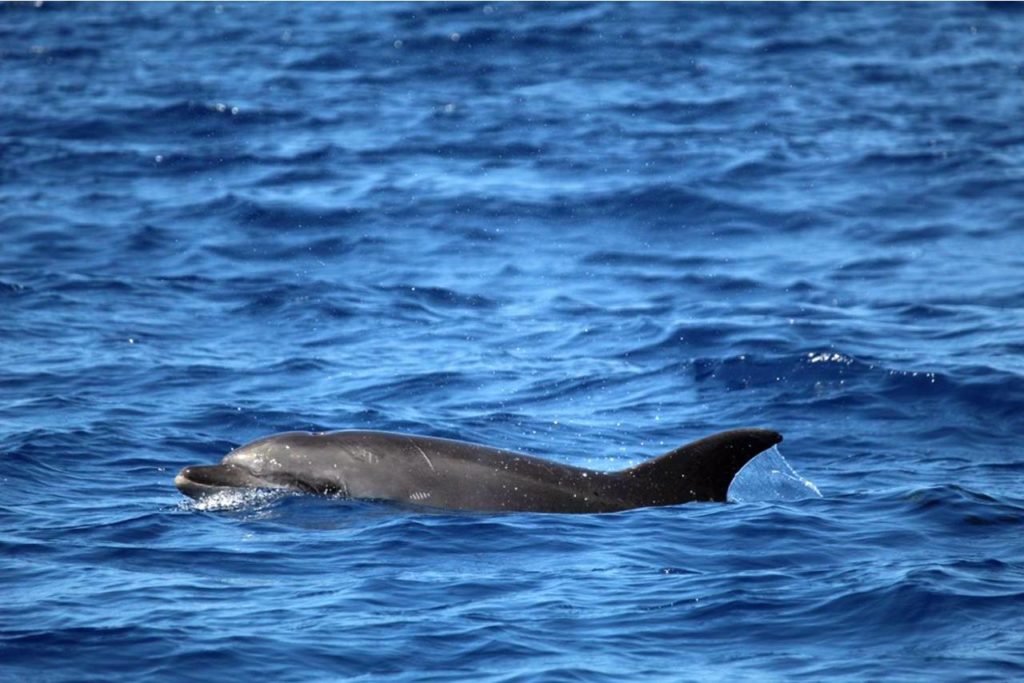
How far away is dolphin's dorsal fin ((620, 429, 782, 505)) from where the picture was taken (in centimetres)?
1243

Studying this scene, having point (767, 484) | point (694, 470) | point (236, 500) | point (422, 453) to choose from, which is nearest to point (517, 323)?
point (767, 484)

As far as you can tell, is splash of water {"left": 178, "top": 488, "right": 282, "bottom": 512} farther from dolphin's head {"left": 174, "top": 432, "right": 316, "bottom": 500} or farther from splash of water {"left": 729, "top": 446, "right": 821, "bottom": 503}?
splash of water {"left": 729, "top": 446, "right": 821, "bottom": 503}

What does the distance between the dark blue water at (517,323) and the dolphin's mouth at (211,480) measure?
168mm

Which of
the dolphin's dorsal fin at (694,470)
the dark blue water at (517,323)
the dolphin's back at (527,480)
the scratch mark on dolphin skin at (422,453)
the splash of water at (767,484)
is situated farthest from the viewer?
the splash of water at (767,484)

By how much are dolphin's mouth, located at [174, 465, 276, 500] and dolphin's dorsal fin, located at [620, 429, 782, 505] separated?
298cm

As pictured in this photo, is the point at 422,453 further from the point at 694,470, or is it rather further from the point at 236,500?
the point at 694,470

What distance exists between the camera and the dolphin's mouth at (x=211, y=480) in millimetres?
12805

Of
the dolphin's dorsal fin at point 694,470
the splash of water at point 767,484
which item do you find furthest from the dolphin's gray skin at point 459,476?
the splash of water at point 767,484

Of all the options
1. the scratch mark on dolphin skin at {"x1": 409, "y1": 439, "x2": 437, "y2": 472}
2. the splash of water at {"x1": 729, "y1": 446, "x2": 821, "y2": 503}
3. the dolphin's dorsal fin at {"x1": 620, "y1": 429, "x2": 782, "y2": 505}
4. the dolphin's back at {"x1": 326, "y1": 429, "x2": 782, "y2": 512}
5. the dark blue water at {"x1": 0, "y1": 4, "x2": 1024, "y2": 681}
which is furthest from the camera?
the splash of water at {"x1": 729, "y1": 446, "x2": 821, "y2": 503}

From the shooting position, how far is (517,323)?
68.3 ft

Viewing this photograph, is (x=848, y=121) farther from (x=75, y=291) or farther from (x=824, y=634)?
(x=824, y=634)

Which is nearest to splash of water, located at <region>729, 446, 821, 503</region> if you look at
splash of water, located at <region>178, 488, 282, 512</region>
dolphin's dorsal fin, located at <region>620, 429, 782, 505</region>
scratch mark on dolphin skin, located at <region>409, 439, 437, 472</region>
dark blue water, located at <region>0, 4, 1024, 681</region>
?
dark blue water, located at <region>0, 4, 1024, 681</region>

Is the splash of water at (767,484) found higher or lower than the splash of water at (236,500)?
lower

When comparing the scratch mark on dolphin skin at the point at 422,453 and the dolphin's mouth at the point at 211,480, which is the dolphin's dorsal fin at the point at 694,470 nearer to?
the scratch mark on dolphin skin at the point at 422,453
